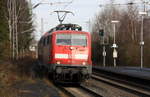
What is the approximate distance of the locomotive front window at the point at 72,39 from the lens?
21672 millimetres

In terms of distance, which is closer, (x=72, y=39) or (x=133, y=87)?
(x=133, y=87)

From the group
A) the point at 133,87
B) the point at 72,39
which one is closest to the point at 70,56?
the point at 72,39

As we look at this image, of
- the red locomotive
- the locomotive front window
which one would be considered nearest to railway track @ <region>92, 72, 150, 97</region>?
the red locomotive

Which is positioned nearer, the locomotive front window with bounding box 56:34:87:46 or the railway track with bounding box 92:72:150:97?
the railway track with bounding box 92:72:150:97

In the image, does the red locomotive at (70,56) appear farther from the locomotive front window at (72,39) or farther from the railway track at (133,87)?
the railway track at (133,87)

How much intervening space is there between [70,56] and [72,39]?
106 cm

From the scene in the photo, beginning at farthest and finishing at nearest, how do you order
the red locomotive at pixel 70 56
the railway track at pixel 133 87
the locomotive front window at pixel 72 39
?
the locomotive front window at pixel 72 39
the red locomotive at pixel 70 56
the railway track at pixel 133 87

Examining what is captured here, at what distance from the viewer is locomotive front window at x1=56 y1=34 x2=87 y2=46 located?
21.7 metres

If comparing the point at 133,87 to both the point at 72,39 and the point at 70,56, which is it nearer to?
the point at 70,56

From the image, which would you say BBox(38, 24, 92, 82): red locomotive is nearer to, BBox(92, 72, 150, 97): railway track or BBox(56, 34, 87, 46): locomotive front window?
BBox(56, 34, 87, 46): locomotive front window

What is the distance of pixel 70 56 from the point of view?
21328 millimetres

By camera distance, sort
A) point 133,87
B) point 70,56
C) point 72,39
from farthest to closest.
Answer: point 72,39 < point 133,87 < point 70,56

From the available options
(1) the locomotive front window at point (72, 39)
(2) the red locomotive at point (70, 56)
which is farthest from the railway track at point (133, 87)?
(1) the locomotive front window at point (72, 39)

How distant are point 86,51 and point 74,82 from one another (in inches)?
86.7
